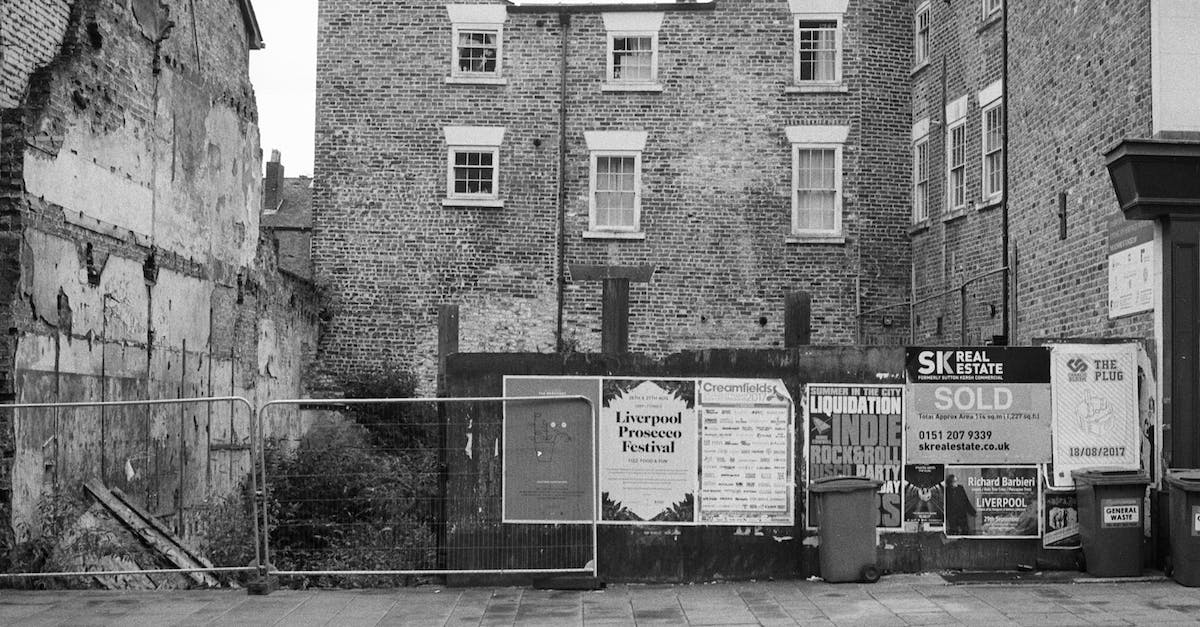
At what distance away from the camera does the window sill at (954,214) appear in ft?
77.4

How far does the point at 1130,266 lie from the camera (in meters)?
13.7

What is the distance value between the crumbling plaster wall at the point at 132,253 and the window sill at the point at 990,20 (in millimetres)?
12355

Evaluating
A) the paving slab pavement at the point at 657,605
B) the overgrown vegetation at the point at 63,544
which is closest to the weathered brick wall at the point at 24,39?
the overgrown vegetation at the point at 63,544

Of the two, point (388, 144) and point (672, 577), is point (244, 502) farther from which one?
point (388, 144)

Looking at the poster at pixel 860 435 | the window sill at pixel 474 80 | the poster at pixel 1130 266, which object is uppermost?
the window sill at pixel 474 80

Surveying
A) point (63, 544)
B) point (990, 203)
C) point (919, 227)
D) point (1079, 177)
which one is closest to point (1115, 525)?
point (1079, 177)

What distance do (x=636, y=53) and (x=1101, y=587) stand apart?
18.5 m

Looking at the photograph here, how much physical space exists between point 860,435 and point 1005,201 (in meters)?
8.97

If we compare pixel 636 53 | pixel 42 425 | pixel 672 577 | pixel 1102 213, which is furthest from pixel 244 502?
pixel 636 53

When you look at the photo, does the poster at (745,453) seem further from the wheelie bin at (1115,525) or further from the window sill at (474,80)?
the window sill at (474,80)

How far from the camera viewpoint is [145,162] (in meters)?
17.3

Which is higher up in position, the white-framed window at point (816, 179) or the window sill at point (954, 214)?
the white-framed window at point (816, 179)

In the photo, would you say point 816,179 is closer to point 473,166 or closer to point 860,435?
point 473,166

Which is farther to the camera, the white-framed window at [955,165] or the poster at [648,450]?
the white-framed window at [955,165]
